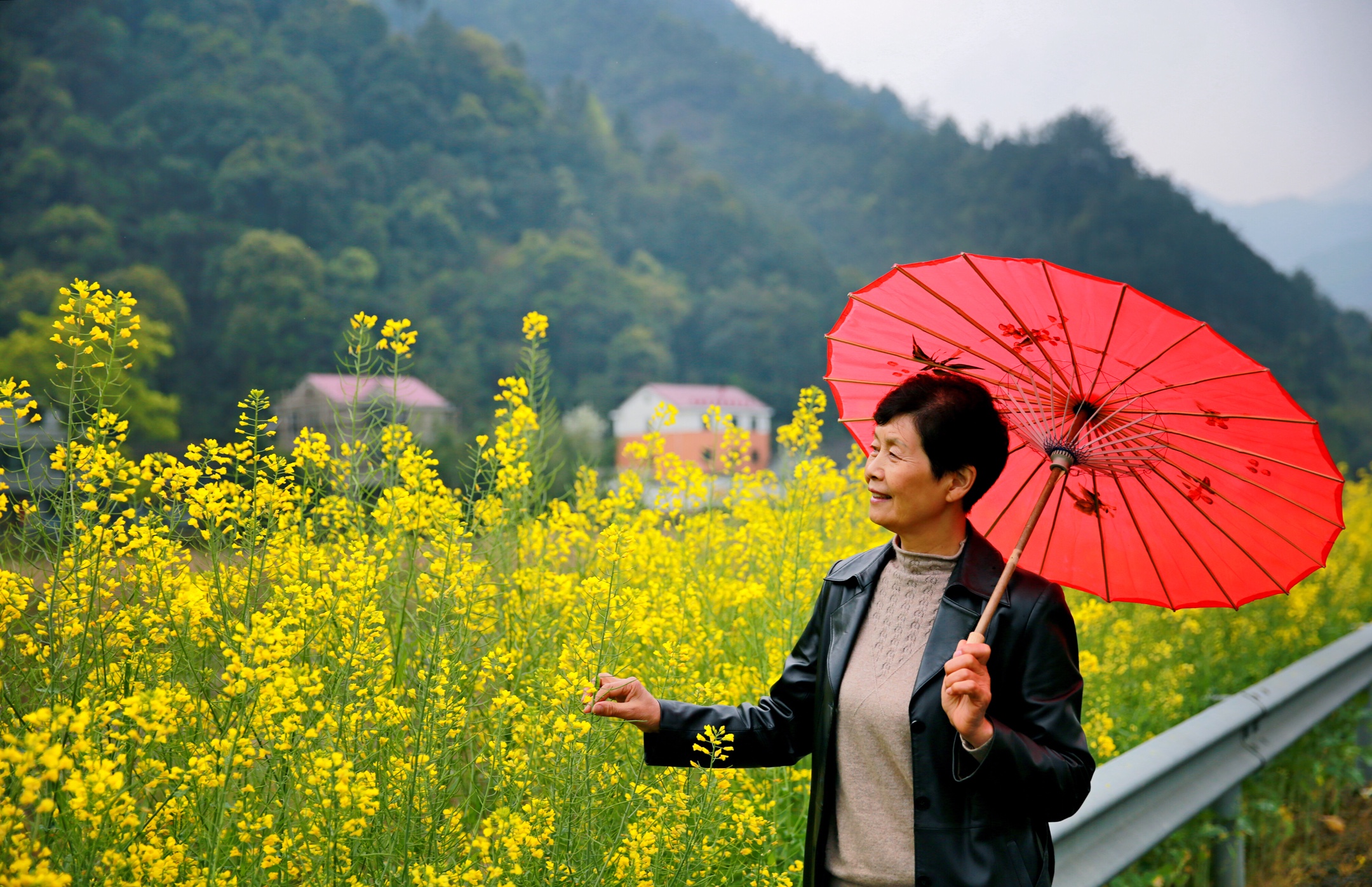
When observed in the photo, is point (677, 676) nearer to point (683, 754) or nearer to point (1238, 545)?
point (683, 754)

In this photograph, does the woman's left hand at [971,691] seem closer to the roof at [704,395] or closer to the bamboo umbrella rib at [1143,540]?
the bamboo umbrella rib at [1143,540]

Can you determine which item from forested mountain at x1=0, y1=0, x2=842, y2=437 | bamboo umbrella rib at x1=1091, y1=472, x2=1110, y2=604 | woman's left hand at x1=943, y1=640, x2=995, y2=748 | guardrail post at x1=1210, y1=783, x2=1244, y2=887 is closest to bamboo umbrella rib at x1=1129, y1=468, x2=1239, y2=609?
bamboo umbrella rib at x1=1091, y1=472, x2=1110, y2=604

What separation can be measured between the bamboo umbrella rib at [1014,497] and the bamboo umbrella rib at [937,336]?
0.24 m

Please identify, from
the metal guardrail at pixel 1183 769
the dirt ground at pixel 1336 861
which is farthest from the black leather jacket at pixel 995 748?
the dirt ground at pixel 1336 861

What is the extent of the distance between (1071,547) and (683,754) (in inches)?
39.4

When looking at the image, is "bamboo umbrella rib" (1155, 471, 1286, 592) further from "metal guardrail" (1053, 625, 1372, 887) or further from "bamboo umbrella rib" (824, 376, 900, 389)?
"metal guardrail" (1053, 625, 1372, 887)

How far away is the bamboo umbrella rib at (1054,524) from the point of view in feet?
7.09

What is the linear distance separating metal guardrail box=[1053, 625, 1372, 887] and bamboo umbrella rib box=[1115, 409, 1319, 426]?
1069mm

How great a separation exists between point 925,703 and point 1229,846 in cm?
241

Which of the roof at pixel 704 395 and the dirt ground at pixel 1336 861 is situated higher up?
the roof at pixel 704 395

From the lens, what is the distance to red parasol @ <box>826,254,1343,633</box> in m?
1.83

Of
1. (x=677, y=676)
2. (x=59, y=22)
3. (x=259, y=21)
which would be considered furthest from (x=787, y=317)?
(x=677, y=676)

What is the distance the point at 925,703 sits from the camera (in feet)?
5.67

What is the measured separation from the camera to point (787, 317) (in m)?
70.8
